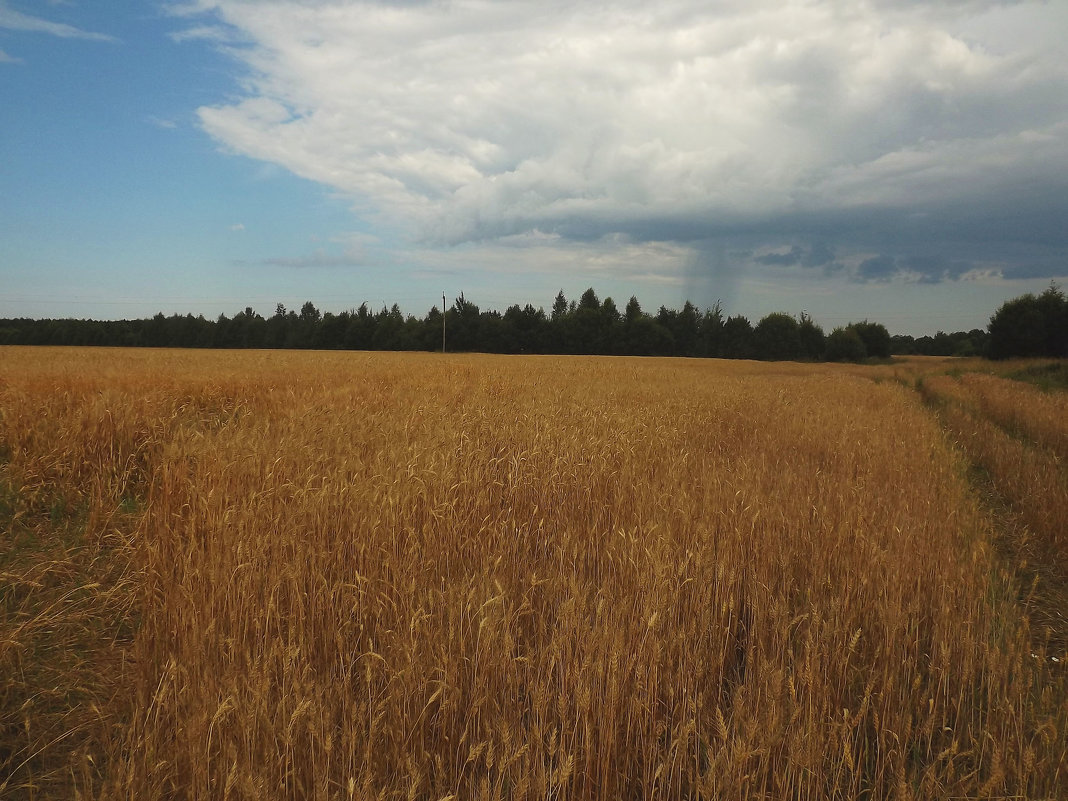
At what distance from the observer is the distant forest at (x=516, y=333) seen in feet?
252

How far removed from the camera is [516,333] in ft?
254

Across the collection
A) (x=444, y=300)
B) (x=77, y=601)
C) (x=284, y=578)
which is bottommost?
(x=77, y=601)

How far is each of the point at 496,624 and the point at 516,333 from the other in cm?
7538

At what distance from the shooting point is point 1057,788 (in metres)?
2.25

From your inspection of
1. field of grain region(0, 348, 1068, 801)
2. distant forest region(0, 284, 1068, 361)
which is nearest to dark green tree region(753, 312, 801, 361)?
distant forest region(0, 284, 1068, 361)

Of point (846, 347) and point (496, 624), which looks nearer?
point (496, 624)

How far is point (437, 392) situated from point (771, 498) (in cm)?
759

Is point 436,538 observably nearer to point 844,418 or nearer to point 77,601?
point 77,601

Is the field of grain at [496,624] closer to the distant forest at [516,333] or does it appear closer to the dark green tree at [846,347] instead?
the distant forest at [516,333]

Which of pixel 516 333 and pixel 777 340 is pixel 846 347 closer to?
pixel 777 340

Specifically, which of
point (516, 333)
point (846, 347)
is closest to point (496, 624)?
point (516, 333)

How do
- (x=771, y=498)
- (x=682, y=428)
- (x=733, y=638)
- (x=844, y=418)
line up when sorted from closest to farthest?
1. (x=733, y=638)
2. (x=771, y=498)
3. (x=682, y=428)
4. (x=844, y=418)

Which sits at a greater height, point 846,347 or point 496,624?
point 846,347

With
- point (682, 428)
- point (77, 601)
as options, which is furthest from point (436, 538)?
point (682, 428)
